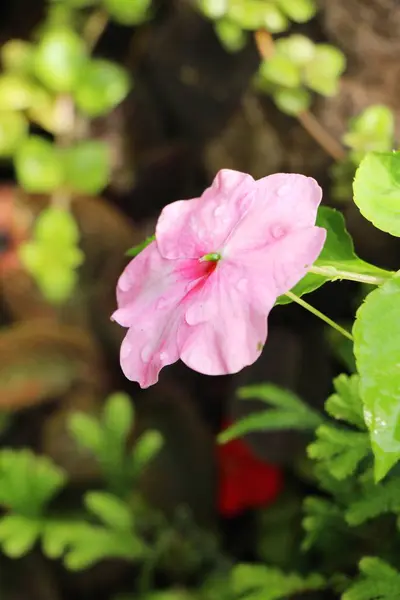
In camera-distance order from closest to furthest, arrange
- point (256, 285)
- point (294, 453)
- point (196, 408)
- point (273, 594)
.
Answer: point (256, 285), point (273, 594), point (294, 453), point (196, 408)

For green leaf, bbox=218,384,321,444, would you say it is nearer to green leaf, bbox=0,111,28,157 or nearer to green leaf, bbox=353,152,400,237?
green leaf, bbox=353,152,400,237

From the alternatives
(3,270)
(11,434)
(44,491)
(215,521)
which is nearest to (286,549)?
(215,521)

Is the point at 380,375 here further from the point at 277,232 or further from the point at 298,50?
the point at 298,50

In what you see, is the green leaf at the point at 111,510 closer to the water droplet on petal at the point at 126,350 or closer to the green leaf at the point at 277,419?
the green leaf at the point at 277,419

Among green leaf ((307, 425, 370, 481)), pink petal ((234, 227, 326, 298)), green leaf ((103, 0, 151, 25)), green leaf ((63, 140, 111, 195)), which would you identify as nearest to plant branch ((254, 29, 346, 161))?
green leaf ((103, 0, 151, 25))

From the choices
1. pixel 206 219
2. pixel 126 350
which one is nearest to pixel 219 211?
pixel 206 219

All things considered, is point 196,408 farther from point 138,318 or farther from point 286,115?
point 138,318
